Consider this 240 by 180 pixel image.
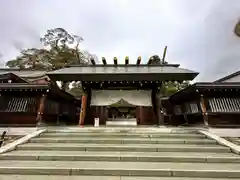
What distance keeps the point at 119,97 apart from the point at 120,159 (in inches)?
250

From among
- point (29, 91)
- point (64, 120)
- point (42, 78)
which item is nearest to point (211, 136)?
point (29, 91)

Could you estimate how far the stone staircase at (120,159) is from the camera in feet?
13.2

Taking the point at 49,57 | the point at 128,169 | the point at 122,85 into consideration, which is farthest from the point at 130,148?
the point at 49,57

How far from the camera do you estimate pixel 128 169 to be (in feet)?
13.5

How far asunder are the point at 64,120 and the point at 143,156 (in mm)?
9044

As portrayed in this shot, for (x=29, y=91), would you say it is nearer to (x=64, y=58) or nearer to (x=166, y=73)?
(x=166, y=73)

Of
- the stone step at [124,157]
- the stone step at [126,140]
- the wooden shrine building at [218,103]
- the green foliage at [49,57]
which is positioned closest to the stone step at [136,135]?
the stone step at [126,140]

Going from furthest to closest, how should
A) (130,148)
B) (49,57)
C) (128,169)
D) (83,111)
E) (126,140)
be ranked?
1. (49,57)
2. (83,111)
3. (126,140)
4. (130,148)
5. (128,169)

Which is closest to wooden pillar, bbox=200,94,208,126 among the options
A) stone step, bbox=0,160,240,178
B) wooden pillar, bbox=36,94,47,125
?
stone step, bbox=0,160,240,178

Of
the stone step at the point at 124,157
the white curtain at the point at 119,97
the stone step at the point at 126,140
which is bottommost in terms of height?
the stone step at the point at 124,157

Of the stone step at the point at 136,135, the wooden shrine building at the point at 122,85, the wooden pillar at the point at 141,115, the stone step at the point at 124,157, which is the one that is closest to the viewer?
the stone step at the point at 124,157

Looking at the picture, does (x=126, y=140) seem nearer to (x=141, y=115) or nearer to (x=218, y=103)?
(x=218, y=103)

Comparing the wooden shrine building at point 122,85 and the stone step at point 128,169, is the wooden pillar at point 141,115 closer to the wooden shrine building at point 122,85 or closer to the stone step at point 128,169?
the wooden shrine building at point 122,85

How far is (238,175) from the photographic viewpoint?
3.95 metres
